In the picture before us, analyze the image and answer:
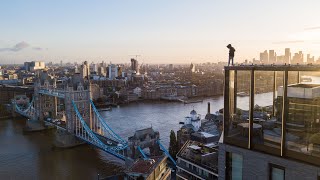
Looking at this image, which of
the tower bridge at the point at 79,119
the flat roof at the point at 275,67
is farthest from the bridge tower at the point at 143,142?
the flat roof at the point at 275,67

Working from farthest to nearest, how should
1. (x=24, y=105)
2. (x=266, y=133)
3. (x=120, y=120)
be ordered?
(x=24, y=105), (x=120, y=120), (x=266, y=133)

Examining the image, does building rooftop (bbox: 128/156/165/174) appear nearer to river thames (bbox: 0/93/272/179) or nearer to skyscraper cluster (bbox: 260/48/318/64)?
river thames (bbox: 0/93/272/179)

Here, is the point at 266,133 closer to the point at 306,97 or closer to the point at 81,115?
the point at 306,97

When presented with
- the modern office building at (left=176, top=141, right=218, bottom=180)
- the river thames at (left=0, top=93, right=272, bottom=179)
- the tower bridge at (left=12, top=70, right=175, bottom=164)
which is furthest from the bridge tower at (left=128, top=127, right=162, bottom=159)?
the modern office building at (left=176, top=141, right=218, bottom=180)

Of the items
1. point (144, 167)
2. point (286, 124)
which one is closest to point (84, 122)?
point (144, 167)

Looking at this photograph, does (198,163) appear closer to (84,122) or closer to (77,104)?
(84,122)

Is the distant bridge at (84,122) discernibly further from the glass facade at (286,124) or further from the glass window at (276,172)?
the glass window at (276,172)

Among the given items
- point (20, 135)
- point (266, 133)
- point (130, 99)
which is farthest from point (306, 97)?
point (130, 99)
